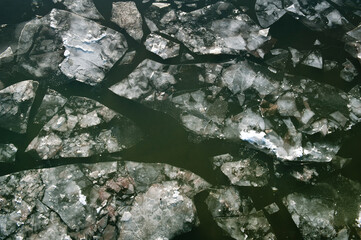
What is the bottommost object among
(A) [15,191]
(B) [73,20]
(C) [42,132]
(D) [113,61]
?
(A) [15,191]

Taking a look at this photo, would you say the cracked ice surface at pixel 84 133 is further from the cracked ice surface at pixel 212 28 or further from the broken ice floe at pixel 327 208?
the broken ice floe at pixel 327 208

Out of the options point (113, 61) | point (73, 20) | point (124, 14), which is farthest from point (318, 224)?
point (73, 20)

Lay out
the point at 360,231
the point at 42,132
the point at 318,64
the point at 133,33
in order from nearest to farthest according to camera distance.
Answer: the point at 360,231 → the point at 42,132 → the point at 318,64 → the point at 133,33

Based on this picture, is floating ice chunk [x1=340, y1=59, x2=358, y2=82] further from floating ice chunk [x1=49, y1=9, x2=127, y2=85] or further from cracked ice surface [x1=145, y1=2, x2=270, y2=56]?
floating ice chunk [x1=49, y1=9, x2=127, y2=85]

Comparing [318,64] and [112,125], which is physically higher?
[318,64]

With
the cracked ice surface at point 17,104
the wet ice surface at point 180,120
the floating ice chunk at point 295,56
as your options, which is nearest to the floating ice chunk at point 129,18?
the wet ice surface at point 180,120

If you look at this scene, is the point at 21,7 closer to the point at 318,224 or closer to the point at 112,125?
the point at 112,125

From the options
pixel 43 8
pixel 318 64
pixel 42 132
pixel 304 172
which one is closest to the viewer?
pixel 304 172

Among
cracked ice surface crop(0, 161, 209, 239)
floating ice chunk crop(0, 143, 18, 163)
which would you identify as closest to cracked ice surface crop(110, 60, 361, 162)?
cracked ice surface crop(0, 161, 209, 239)

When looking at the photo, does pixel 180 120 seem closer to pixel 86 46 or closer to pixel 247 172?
pixel 247 172
